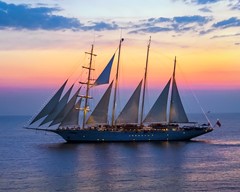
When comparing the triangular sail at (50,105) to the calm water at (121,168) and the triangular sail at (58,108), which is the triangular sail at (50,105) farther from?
the calm water at (121,168)

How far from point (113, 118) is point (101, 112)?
11.0ft

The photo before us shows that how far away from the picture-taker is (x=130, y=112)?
80.9 meters

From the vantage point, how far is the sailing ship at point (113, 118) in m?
76.1

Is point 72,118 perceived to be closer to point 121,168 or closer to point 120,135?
point 120,135

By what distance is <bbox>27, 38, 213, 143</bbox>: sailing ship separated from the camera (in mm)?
76062

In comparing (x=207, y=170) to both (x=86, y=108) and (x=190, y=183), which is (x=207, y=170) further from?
(x=86, y=108)

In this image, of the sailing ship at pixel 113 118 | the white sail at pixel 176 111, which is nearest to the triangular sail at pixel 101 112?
the sailing ship at pixel 113 118

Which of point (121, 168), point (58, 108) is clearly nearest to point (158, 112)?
point (58, 108)

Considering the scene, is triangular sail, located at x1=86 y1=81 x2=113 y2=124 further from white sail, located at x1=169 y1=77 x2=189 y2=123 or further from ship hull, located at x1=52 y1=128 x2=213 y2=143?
white sail, located at x1=169 y1=77 x2=189 y2=123

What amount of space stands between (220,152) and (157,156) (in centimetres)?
1196

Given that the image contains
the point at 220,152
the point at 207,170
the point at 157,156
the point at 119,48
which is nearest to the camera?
the point at 207,170

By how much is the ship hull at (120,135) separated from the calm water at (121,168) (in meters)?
3.09

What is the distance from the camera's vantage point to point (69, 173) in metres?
48.6

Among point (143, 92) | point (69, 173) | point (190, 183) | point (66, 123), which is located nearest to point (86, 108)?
point (66, 123)
